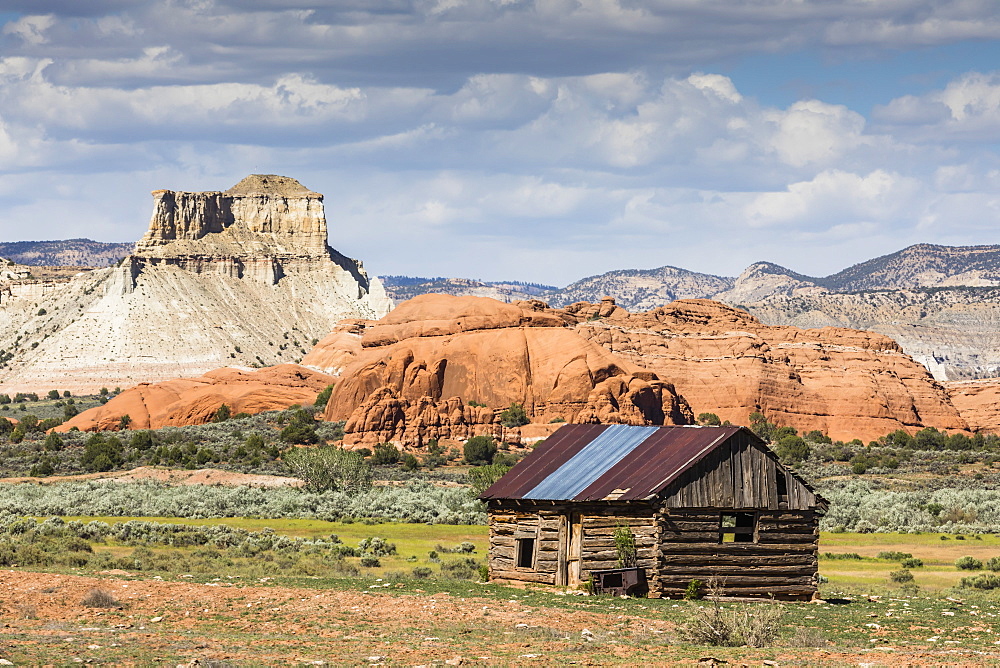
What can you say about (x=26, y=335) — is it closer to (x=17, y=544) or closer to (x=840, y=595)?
(x=17, y=544)

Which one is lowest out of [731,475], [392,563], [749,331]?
[392,563]

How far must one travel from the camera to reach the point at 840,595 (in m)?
27.9

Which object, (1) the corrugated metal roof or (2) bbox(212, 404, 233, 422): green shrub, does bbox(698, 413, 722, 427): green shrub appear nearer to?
(2) bbox(212, 404, 233, 422): green shrub

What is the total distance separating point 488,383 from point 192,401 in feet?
99.3

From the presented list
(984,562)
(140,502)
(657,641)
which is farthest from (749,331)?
(657,641)

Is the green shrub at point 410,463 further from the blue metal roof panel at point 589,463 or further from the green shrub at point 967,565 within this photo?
the blue metal roof panel at point 589,463

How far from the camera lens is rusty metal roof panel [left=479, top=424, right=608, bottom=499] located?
27688 millimetres

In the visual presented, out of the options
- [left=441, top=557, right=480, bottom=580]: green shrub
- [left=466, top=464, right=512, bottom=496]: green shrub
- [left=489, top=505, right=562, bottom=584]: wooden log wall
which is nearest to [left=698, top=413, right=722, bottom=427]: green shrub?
[left=466, top=464, right=512, bottom=496]: green shrub

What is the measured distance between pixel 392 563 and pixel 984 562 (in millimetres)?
17910

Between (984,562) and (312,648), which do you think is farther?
(984,562)

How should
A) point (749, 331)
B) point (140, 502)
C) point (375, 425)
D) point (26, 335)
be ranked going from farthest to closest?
point (26, 335) → point (749, 331) → point (375, 425) → point (140, 502)

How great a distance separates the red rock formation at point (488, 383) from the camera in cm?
9688

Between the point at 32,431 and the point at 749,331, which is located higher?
the point at 749,331

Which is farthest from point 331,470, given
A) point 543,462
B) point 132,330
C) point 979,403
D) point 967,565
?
point 132,330
